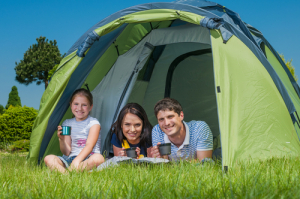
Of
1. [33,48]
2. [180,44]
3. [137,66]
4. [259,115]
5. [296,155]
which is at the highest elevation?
[33,48]

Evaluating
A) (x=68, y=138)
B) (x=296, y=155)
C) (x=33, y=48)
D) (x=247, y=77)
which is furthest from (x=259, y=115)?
(x=33, y=48)

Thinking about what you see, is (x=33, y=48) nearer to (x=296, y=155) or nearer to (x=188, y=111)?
(x=188, y=111)

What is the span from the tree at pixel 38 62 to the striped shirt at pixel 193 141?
23.8 meters

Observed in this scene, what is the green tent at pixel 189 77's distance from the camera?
2.24 m

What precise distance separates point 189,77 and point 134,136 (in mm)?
1419

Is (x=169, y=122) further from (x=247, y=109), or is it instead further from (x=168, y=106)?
(x=247, y=109)

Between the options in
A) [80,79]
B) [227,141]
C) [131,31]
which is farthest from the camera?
[131,31]

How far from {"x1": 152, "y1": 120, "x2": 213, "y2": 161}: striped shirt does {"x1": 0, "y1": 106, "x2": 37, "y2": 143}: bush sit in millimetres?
6108

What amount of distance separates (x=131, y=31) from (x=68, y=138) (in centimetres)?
150

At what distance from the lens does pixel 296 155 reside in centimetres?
236

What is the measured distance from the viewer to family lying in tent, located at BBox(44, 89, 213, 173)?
2.57m

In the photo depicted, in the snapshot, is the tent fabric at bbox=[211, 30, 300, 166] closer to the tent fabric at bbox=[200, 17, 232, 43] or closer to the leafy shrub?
the tent fabric at bbox=[200, 17, 232, 43]

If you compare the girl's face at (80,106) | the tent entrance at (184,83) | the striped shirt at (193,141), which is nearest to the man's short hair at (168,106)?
the striped shirt at (193,141)

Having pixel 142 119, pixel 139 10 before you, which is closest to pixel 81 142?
pixel 142 119
